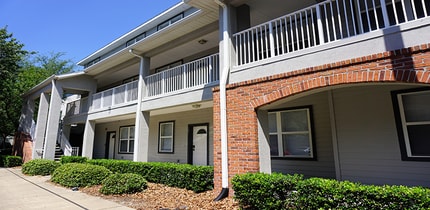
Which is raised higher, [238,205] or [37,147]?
[37,147]

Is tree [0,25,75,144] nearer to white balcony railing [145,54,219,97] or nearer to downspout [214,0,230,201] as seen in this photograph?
white balcony railing [145,54,219,97]

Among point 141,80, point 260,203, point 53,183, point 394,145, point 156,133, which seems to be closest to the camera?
point 260,203

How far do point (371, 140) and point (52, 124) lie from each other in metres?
15.8

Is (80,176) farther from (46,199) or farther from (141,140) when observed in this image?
(141,140)

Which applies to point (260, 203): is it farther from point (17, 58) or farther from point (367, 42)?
point (17, 58)

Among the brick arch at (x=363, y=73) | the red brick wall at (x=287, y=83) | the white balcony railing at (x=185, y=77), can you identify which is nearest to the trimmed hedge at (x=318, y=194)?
the red brick wall at (x=287, y=83)

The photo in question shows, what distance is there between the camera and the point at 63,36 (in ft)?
68.8

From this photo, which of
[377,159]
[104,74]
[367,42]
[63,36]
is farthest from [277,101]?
[63,36]

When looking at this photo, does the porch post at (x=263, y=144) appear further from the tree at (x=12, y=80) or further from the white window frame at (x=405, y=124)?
the tree at (x=12, y=80)

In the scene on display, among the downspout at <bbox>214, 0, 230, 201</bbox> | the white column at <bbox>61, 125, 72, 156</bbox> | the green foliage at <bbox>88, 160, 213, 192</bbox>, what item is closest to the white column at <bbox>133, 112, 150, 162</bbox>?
the green foliage at <bbox>88, 160, 213, 192</bbox>

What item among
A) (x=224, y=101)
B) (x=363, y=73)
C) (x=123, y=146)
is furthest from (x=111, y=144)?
(x=363, y=73)

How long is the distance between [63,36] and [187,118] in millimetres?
15511

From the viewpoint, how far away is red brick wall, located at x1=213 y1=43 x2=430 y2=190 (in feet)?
14.0

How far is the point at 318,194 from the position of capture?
177 inches
